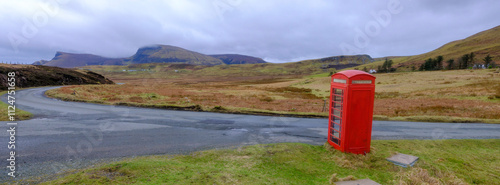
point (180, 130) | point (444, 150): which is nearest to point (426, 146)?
point (444, 150)

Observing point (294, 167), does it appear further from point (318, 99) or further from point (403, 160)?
point (318, 99)

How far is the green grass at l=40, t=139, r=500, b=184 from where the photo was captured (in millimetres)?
5574

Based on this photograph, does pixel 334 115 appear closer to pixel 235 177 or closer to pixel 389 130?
pixel 235 177

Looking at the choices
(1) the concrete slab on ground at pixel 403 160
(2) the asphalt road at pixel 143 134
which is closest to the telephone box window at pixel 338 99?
(2) the asphalt road at pixel 143 134

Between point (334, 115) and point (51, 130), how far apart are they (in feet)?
42.6

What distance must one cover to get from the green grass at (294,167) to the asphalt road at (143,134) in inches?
54.0

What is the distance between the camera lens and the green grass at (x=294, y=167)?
219 inches

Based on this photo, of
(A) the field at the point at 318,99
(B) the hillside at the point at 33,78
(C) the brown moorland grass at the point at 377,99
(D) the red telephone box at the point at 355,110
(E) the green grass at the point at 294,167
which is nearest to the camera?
(E) the green grass at the point at 294,167

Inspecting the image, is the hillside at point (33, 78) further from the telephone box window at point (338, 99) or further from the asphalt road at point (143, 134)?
the telephone box window at point (338, 99)

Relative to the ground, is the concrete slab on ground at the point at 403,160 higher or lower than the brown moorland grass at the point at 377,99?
lower

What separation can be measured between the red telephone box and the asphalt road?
6.84 ft

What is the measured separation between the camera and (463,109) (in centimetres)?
2130

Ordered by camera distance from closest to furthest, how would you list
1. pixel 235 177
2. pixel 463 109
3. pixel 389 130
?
pixel 235 177 → pixel 389 130 → pixel 463 109

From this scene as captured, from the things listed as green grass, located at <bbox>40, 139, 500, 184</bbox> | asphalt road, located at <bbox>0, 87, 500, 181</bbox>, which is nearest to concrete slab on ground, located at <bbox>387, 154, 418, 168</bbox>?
green grass, located at <bbox>40, 139, 500, 184</bbox>
